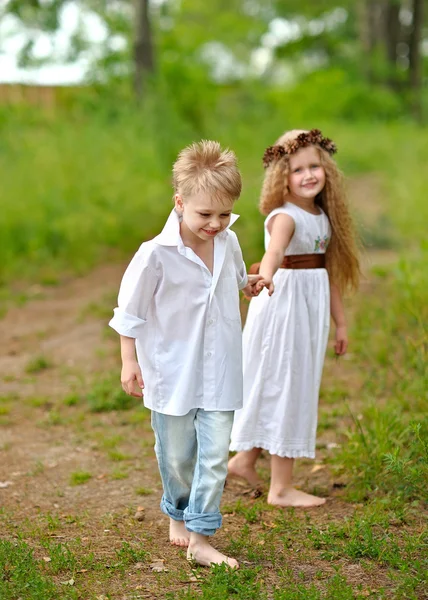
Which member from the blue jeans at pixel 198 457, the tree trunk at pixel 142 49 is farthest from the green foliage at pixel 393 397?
the tree trunk at pixel 142 49

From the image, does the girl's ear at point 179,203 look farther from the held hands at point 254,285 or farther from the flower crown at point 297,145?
the flower crown at point 297,145

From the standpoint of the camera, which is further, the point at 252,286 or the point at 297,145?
the point at 297,145

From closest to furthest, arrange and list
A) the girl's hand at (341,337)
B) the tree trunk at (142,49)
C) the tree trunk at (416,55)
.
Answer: the girl's hand at (341,337) → the tree trunk at (142,49) → the tree trunk at (416,55)

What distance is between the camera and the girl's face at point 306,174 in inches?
A: 169

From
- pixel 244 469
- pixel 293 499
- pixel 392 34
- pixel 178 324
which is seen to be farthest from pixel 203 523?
pixel 392 34

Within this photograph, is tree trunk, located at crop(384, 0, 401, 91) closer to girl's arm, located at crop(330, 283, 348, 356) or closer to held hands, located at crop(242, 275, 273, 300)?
girl's arm, located at crop(330, 283, 348, 356)

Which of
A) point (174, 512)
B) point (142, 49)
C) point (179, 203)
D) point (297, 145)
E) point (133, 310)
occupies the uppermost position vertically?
point (142, 49)

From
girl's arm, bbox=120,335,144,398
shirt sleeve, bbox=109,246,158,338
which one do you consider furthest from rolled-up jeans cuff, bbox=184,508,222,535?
shirt sleeve, bbox=109,246,158,338

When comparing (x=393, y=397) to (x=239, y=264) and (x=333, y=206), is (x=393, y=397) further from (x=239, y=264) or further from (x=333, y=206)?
(x=239, y=264)

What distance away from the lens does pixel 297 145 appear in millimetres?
4301

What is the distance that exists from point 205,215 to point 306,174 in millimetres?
1031

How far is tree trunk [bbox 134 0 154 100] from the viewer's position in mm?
14398

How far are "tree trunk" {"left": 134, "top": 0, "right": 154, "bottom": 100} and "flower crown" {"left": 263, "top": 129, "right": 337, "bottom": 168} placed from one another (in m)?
10.4

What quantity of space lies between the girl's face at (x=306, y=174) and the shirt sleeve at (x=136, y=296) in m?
1.11
